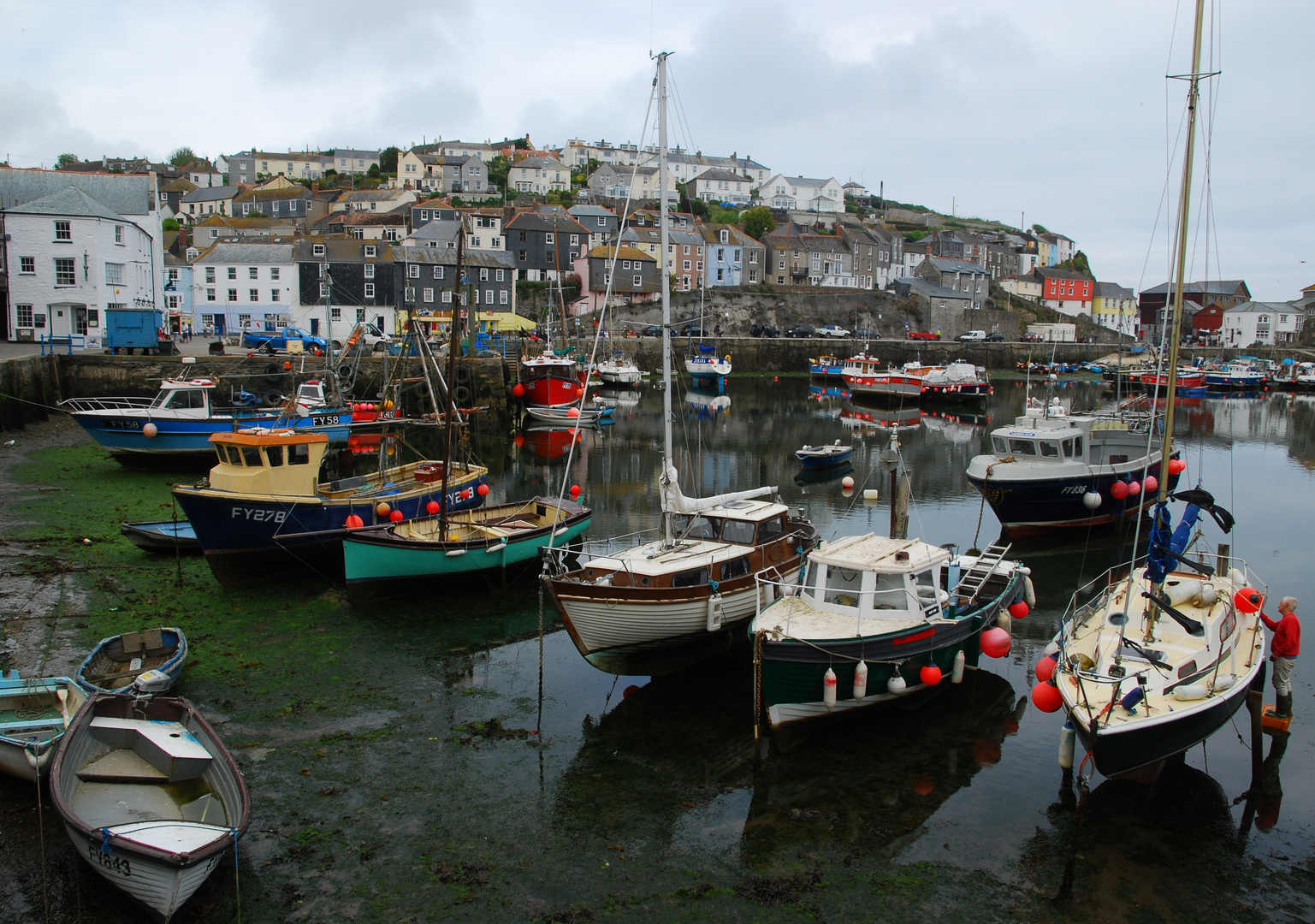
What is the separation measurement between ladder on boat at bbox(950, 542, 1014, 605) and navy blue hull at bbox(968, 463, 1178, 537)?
24.2 ft

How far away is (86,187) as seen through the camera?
48406 millimetres

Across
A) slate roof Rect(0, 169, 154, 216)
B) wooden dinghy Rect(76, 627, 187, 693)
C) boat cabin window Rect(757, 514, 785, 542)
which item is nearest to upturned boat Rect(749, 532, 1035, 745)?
boat cabin window Rect(757, 514, 785, 542)

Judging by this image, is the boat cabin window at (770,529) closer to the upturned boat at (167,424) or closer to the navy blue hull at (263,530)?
the navy blue hull at (263,530)

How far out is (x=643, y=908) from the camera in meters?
8.31

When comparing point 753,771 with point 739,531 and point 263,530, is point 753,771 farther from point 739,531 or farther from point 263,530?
point 263,530

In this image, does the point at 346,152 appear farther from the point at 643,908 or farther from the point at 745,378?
the point at 643,908

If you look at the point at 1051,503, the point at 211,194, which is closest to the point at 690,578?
the point at 1051,503

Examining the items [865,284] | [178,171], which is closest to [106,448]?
[865,284]

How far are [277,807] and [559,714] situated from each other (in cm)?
415

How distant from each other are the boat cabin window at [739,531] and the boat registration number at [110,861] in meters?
10.1

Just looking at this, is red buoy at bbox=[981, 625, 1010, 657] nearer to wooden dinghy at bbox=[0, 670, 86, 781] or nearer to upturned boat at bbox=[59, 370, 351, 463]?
wooden dinghy at bbox=[0, 670, 86, 781]

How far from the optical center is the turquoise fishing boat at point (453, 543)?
56.2ft

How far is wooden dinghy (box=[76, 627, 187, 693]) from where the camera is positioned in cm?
1143

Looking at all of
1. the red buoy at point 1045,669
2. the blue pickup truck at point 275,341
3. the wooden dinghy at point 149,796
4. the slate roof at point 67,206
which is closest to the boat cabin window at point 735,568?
the red buoy at point 1045,669
